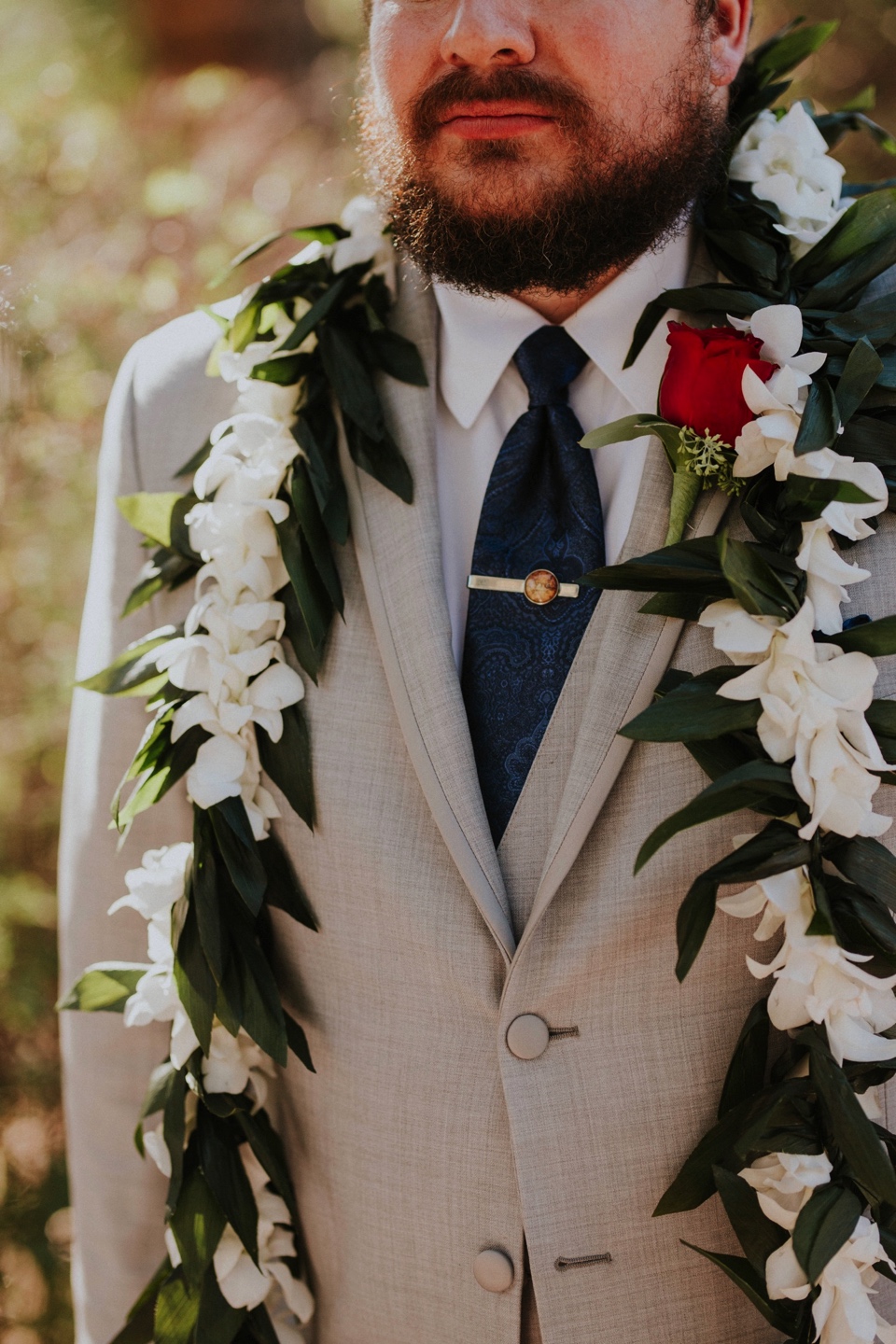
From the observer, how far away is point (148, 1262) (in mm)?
1615

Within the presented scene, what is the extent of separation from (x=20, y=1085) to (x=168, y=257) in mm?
1664

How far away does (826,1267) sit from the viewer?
3.70ft

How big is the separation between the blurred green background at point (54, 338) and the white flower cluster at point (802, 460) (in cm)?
128

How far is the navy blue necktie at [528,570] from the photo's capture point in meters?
1.35

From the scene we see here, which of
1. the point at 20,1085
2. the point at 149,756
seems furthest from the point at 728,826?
the point at 20,1085

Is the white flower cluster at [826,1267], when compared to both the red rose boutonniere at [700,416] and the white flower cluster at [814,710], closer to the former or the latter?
the white flower cluster at [814,710]

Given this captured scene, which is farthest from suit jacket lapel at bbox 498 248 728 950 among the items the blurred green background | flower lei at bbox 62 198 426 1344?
the blurred green background

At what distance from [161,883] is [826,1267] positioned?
0.81 meters

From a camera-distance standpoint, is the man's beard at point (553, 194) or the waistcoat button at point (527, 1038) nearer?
the waistcoat button at point (527, 1038)

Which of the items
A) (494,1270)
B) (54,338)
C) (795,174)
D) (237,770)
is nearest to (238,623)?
(237,770)

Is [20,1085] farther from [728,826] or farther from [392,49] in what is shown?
[392,49]

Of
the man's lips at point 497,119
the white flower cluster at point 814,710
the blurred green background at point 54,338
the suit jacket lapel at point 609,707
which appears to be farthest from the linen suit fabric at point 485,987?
the blurred green background at point 54,338

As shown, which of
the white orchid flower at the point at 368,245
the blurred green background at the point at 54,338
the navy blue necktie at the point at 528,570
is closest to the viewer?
the navy blue necktie at the point at 528,570

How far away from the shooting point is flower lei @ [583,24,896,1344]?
1127 millimetres
